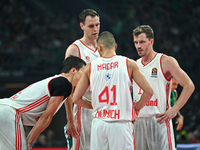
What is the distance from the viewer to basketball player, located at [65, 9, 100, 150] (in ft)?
16.5

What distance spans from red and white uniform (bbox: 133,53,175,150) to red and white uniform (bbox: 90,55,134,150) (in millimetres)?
693

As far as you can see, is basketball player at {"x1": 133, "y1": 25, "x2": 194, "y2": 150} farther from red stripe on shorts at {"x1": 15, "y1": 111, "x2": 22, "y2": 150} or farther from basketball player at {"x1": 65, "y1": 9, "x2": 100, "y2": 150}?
red stripe on shorts at {"x1": 15, "y1": 111, "x2": 22, "y2": 150}

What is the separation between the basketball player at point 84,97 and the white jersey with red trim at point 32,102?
2.60 feet

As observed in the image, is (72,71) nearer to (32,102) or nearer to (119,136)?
(32,102)

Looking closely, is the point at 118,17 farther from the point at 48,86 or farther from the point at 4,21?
the point at 48,86

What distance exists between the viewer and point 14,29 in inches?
601

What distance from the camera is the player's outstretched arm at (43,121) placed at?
4148 millimetres

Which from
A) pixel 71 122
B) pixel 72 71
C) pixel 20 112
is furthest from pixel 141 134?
pixel 20 112

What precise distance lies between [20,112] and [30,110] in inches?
5.1

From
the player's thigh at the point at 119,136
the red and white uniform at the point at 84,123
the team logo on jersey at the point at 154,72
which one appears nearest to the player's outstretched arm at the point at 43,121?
the player's thigh at the point at 119,136

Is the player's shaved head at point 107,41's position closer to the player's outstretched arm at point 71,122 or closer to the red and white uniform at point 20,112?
the red and white uniform at point 20,112

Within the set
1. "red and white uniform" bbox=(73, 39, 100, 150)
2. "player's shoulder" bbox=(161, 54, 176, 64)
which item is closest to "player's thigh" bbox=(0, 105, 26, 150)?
"red and white uniform" bbox=(73, 39, 100, 150)

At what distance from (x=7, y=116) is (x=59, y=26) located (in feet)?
39.2

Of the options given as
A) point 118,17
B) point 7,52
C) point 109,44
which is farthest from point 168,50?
point 109,44
